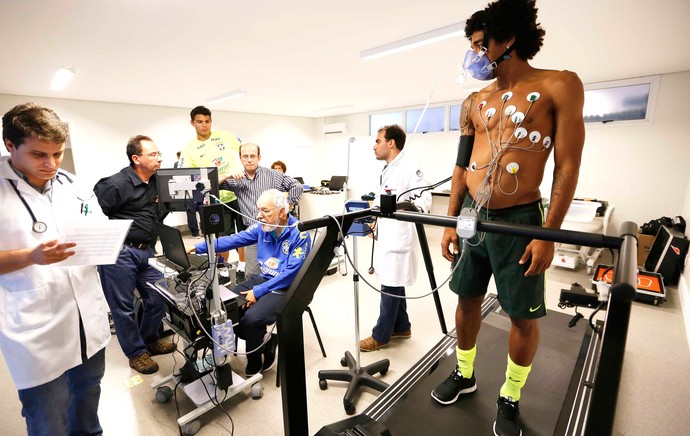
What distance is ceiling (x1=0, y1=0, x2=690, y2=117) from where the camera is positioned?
7.98 ft

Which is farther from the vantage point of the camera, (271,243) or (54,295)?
(271,243)

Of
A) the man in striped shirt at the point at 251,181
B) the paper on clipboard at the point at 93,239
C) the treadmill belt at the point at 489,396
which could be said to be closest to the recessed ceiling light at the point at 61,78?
the man in striped shirt at the point at 251,181

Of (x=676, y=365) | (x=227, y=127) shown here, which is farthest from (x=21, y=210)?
(x=227, y=127)

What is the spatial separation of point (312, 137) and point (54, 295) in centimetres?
901

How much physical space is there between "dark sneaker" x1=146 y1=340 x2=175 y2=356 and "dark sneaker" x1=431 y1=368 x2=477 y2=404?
2.13 meters

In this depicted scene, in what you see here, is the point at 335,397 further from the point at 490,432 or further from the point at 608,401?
the point at 608,401

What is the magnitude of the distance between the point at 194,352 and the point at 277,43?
2.91 metres

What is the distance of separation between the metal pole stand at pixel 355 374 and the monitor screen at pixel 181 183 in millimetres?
1067

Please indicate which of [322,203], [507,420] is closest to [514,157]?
[507,420]

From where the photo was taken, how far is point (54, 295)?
1225 mm

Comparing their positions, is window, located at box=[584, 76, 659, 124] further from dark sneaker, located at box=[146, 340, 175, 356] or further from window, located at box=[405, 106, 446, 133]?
dark sneaker, located at box=[146, 340, 175, 356]

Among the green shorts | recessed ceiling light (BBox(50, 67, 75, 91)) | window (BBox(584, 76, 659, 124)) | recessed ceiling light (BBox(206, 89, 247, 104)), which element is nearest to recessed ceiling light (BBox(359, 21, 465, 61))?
the green shorts

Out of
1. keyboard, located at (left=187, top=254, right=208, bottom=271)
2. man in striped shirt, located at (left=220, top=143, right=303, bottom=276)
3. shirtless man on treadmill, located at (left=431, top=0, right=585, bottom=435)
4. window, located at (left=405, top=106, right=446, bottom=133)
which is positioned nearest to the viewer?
shirtless man on treadmill, located at (left=431, top=0, right=585, bottom=435)

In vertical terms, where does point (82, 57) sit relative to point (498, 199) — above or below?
above
